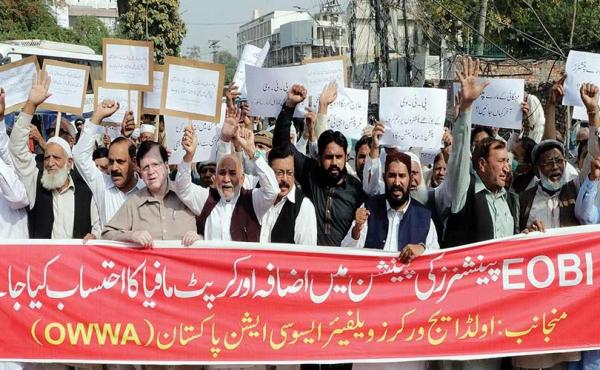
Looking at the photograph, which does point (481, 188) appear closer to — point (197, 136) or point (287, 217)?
point (287, 217)

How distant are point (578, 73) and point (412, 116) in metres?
1.21

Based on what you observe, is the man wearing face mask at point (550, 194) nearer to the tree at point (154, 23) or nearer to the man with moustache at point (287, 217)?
the man with moustache at point (287, 217)

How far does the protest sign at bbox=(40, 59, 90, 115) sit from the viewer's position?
671 centimetres

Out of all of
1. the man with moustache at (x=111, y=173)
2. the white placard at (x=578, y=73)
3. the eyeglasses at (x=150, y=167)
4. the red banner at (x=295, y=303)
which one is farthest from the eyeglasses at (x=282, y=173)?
the white placard at (x=578, y=73)

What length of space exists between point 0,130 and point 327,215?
2.09 meters

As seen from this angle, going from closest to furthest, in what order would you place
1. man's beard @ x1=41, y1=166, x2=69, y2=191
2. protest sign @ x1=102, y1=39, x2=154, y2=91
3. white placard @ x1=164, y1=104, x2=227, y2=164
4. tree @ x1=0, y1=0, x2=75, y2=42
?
1. man's beard @ x1=41, y1=166, x2=69, y2=191
2. white placard @ x1=164, y1=104, x2=227, y2=164
3. protest sign @ x1=102, y1=39, x2=154, y2=91
4. tree @ x1=0, y1=0, x2=75, y2=42

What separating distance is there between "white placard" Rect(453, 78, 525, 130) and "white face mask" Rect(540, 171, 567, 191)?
1.31 metres

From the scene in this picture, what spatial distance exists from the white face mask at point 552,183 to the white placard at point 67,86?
12.0 feet

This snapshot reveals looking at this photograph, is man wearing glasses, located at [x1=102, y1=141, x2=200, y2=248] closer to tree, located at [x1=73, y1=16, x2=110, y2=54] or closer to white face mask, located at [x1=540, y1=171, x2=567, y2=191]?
white face mask, located at [x1=540, y1=171, x2=567, y2=191]

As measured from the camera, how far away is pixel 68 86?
6.75 meters

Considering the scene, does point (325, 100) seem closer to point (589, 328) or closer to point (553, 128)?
point (553, 128)

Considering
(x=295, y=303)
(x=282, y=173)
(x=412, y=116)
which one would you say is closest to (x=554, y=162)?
(x=412, y=116)

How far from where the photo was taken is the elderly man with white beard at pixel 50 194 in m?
5.29

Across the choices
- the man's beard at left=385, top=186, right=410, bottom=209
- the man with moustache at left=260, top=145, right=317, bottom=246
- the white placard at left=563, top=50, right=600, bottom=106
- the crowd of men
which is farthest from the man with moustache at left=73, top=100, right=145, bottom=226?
the white placard at left=563, top=50, right=600, bottom=106
